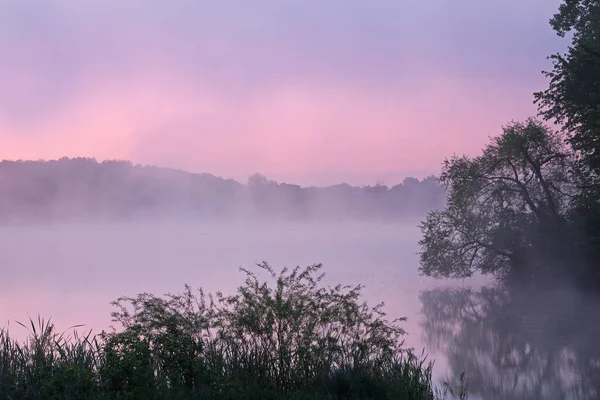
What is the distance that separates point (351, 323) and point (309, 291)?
4.19 feet

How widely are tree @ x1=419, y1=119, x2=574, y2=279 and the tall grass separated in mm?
25210

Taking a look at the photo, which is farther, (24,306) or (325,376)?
(24,306)

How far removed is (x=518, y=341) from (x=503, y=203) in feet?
45.9

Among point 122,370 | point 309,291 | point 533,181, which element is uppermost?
point 533,181

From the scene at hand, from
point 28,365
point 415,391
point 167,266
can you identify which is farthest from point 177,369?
point 167,266

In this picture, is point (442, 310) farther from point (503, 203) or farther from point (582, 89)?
point (582, 89)

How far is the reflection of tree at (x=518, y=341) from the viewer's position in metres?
20.8

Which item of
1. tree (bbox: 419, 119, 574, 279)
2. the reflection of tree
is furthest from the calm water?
tree (bbox: 419, 119, 574, 279)

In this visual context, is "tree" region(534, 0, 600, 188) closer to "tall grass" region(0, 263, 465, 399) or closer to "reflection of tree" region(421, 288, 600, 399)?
"reflection of tree" region(421, 288, 600, 399)

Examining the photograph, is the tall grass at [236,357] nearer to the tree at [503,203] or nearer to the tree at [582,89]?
the tree at [582,89]

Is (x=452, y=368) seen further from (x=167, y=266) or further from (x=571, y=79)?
(x=167, y=266)

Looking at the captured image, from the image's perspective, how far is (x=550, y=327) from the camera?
30688 millimetres

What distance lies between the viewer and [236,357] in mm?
13719

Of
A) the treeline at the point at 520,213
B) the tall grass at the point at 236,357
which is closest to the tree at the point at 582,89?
the treeline at the point at 520,213
